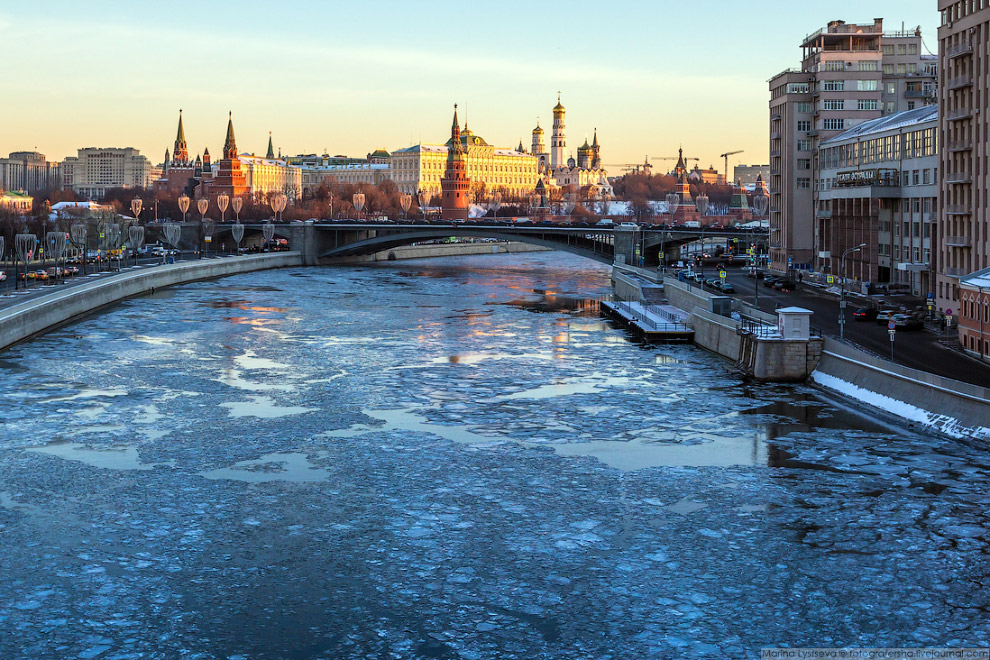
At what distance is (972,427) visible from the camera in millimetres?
29875

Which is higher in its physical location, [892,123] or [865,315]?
[892,123]

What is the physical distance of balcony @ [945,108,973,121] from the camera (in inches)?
1813

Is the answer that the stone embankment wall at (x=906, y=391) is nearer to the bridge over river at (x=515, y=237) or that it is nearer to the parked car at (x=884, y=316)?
the parked car at (x=884, y=316)

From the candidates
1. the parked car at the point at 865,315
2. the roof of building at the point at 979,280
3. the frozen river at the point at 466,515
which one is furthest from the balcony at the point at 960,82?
the frozen river at the point at 466,515

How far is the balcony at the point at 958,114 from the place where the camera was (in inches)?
1813

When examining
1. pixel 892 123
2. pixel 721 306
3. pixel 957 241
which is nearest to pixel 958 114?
pixel 957 241

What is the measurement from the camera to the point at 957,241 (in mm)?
46781

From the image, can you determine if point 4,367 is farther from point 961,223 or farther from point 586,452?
point 961,223

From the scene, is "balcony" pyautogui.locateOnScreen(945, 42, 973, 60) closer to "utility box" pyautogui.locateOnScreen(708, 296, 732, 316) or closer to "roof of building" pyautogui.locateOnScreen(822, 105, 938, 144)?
"roof of building" pyautogui.locateOnScreen(822, 105, 938, 144)

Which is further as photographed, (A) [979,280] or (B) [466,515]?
(A) [979,280]

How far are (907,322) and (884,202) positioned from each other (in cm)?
2269

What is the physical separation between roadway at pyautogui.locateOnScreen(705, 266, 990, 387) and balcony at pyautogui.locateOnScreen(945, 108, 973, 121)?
8.43 meters

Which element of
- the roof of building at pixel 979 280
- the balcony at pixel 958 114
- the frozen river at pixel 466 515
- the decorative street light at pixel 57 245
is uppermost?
the balcony at pixel 958 114

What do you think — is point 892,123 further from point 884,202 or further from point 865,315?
point 865,315
